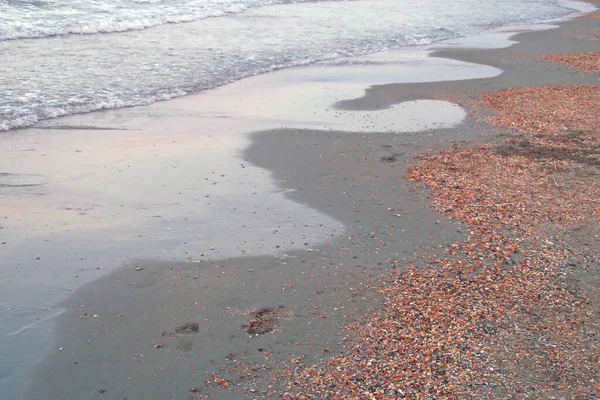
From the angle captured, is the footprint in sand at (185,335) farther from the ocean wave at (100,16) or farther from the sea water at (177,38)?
the ocean wave at (100,16)

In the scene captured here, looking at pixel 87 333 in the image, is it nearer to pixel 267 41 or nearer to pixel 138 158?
pixel 138 158

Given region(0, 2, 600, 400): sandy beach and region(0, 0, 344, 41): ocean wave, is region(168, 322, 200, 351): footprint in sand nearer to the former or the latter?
region(0, 2, 600, 400): sandy beach

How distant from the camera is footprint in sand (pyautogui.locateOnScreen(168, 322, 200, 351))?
416 centimetres

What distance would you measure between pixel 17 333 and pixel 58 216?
78.1 inches

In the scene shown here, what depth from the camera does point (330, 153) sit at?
310 inches

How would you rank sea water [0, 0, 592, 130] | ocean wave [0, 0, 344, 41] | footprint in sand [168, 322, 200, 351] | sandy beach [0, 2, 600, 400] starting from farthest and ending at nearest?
ocean wave [0, 0, 344, 41], sea water [0, 0, 592, 130], footprint in sand [168, 322, 200, 351], sandy beach [0, 2, 600, 400]

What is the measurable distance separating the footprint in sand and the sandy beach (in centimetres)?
2

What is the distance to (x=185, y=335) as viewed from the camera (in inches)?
169

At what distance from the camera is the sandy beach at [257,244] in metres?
3.90

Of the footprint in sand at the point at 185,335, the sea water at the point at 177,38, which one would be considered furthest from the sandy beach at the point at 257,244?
the sea water at the point at 177,38

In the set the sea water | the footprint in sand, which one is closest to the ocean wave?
the sea water

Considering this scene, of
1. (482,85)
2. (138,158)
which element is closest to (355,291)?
(138,158)

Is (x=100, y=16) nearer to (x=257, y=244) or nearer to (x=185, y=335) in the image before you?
(x=257, y=244)

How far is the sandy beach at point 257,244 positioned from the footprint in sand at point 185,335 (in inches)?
0.7
